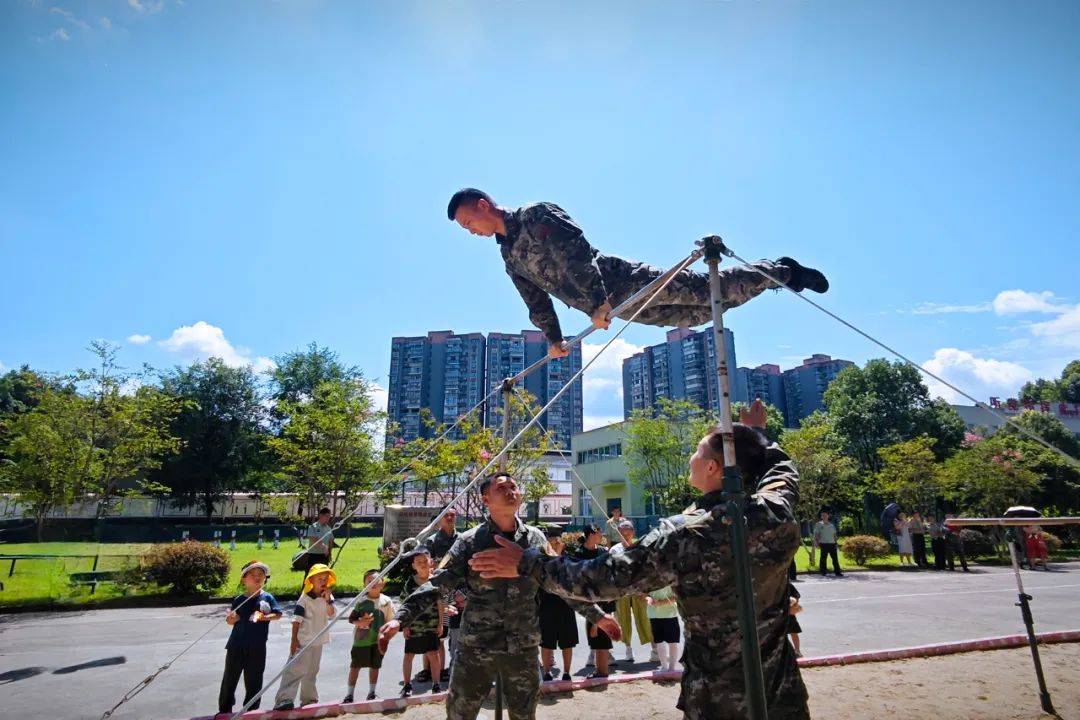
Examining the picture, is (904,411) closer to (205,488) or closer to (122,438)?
(122,438)

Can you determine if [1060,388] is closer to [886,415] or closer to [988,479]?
[886,415]

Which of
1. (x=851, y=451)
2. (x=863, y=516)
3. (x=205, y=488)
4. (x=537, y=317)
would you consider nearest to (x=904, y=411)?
(x=851, y=451)

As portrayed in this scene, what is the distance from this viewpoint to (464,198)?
4129 mm

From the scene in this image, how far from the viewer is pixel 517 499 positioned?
365 centimetres

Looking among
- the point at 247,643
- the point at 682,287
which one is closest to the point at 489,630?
the point at 682,287

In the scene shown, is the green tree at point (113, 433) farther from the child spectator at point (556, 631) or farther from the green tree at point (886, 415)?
the green tree at point (886, 415)

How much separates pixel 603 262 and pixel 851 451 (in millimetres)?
39123

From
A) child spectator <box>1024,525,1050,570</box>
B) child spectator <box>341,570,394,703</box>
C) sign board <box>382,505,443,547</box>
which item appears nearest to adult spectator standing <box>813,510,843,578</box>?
child spectator <box>1024,525,1050,570</box>

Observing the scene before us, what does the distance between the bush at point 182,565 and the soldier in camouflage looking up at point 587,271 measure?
12372 mm

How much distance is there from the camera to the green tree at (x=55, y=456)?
1581 centimetres

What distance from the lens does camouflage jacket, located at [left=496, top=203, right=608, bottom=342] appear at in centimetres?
392

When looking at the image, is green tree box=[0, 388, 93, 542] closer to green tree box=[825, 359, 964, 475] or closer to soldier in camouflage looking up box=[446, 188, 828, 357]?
soldier in camouflage looking up box=[446, 188, 828, 357]

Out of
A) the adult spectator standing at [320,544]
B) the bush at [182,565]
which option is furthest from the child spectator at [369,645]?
the bush at [182,565]

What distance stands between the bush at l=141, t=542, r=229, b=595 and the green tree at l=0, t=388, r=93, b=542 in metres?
5.18
